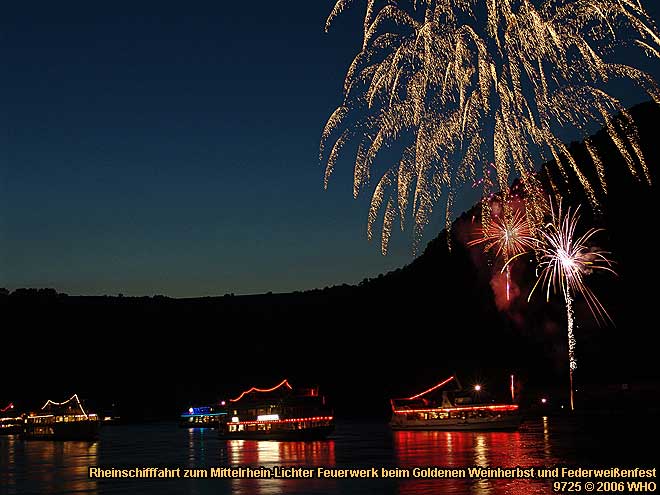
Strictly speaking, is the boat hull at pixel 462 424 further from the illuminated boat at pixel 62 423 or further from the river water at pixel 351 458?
the illuminated boat at pixel 62 423

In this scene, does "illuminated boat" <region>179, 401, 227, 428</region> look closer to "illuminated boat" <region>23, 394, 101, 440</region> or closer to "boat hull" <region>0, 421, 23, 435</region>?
"boat hull" <region>0, 421, 23, 435</region>

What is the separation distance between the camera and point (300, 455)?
2908 inches

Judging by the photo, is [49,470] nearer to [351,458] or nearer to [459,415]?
[351,458]

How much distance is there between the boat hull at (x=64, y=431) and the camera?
117 m

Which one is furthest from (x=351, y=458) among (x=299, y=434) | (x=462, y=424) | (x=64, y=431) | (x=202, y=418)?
(x=202, y=418)

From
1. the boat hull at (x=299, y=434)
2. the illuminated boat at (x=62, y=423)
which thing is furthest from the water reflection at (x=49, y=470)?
the boat hull at (x=299, y=434)

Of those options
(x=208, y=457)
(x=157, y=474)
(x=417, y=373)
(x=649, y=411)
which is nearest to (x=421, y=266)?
(x=417, y=373)

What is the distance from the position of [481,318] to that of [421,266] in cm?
3854

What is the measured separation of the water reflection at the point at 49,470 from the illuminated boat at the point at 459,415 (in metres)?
41.5

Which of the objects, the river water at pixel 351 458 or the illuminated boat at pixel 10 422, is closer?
the river water at pixel 351 458

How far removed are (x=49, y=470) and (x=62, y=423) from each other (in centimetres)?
5671

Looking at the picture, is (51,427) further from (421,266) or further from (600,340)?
(421,266)

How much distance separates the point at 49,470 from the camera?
6788cm

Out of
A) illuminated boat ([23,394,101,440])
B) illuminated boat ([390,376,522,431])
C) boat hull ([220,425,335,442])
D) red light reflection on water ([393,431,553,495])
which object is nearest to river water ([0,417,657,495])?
red light reflection on water ([393,431,553,495])
